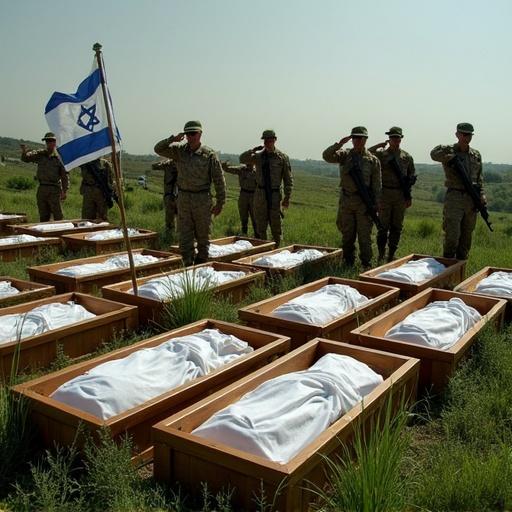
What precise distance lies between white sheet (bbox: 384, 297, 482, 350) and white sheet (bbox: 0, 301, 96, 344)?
2635 mm

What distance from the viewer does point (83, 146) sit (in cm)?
515

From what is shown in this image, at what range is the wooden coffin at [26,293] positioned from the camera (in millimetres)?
5137

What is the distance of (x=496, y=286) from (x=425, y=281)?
726mm

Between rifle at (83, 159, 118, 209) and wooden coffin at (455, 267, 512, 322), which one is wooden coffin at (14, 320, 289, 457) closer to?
wooden coffin at (455, 267, 512, 322)

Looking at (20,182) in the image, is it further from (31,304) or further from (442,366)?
(442,366)

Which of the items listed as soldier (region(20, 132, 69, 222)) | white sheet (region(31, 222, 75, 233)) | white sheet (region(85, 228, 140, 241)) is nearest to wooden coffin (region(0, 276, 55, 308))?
white sheet (region(85, 228, 140, 241))

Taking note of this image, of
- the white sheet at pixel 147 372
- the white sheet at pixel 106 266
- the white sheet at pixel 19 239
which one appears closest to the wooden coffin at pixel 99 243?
the white sheet at pixel 19 239

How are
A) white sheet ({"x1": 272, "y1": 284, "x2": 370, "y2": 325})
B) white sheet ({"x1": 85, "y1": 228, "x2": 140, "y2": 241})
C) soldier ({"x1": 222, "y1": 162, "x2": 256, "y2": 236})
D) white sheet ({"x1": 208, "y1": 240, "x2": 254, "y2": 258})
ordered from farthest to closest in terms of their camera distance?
soldier ({"x1": 222, "y1": 162, "x2": 256, "y2": 236}), white sheet ({"x1": 85, "y1": 228, "x2": 140, "y2": 241}), white sheet ({"x1": 208, "y1": 240, "x2": 254, "y2": 258}), white sheet ({"x1": 272, "y1": 284, "x2": 370, "y2": 325})

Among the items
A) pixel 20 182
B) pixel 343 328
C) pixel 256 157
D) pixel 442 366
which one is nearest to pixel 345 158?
pixel 256 157

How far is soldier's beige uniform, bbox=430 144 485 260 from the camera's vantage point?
720 cm

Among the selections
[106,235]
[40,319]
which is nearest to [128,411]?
[40,319]

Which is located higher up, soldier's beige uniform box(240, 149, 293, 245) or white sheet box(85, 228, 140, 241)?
soldier's beige uniform box(240, 149, 293, 245)

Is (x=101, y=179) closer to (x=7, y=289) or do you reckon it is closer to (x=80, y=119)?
(x=7, y=289)

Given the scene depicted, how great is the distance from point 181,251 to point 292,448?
5017mm
